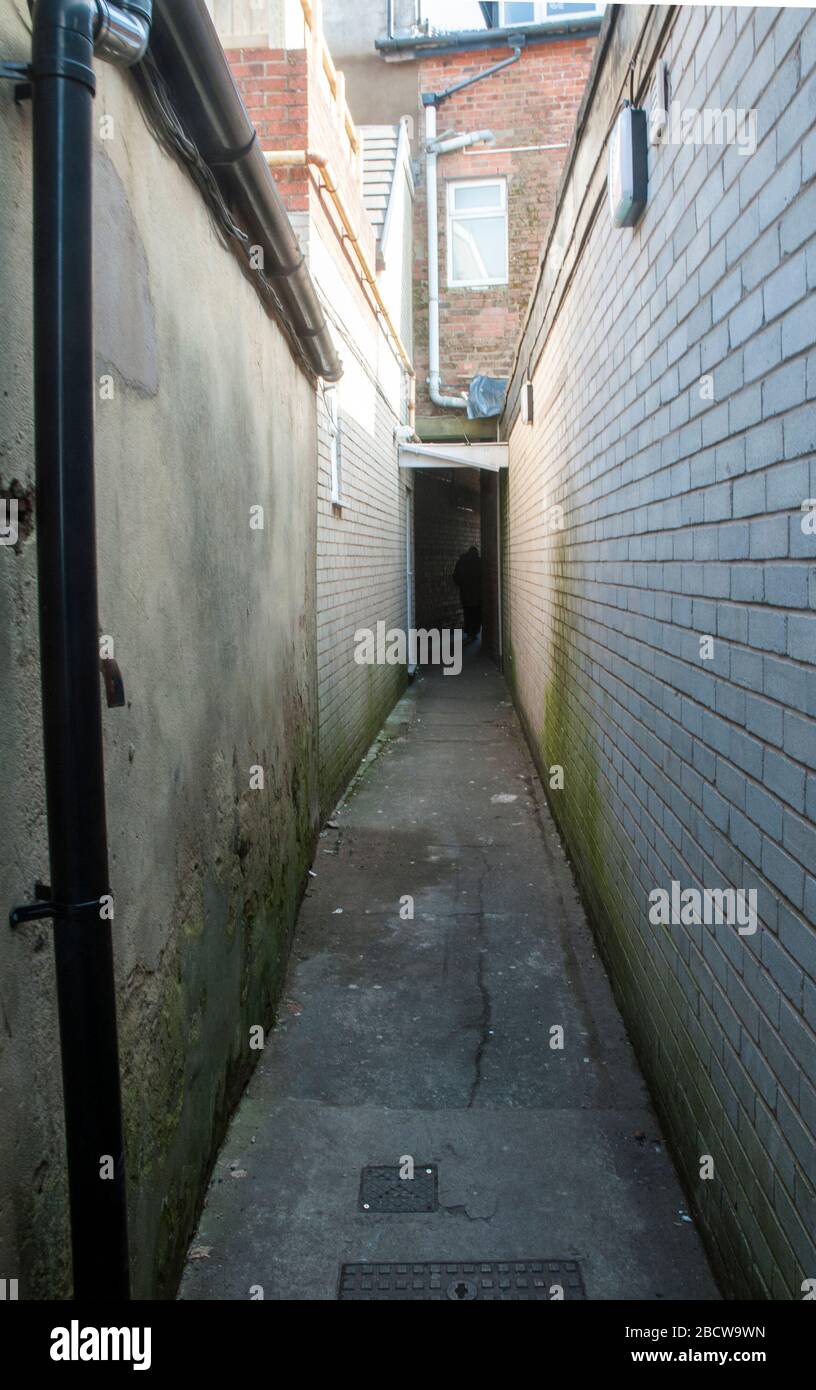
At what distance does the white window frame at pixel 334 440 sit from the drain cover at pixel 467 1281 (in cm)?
553

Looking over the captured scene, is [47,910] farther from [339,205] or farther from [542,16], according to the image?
[542,16]

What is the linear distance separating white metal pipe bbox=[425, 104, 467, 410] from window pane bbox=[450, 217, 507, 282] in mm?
359

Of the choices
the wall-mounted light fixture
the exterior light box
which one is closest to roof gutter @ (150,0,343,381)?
the exterior light box

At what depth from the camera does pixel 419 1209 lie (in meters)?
3.10

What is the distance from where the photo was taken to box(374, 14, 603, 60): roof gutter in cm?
1469

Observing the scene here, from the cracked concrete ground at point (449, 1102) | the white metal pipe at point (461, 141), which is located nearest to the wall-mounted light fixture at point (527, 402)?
the cracked concrete ground at point (449, 1102)

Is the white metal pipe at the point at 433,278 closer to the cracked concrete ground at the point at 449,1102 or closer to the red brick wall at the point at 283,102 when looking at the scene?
the red brick wall at the point at 283,102

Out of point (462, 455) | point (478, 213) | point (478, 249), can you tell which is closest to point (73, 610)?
point (462, 455)

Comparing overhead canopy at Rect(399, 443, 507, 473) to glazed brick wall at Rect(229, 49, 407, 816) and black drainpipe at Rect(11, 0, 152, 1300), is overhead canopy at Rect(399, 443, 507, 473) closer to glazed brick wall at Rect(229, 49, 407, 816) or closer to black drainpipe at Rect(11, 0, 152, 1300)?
glazed brick wall at Rect(229, 49, 407, 816)

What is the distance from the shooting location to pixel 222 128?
3068 millimetres

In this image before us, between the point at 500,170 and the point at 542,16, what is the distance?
217 cm

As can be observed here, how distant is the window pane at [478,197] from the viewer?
15523 mm

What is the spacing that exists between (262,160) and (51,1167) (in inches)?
124
